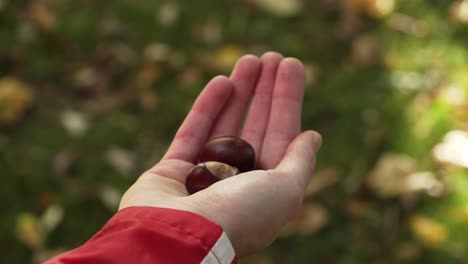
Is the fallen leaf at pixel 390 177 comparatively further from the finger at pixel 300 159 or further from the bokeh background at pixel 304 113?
the finger at pixel 300 159

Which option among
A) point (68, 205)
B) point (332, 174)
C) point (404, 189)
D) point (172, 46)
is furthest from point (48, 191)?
point (404, 189)

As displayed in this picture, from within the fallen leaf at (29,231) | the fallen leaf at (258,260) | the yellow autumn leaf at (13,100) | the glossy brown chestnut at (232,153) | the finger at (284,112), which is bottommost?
the fallen leaf at (258,260)

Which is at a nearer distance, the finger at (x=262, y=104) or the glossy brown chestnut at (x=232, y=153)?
the glossy brown chestnut at (x=232, y=153)

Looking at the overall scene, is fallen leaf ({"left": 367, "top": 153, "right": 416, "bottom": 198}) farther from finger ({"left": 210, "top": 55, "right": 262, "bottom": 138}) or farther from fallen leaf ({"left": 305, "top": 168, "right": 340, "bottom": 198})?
finger ({"left": 210, "top": 55, "right": 262, "bottom": 138})

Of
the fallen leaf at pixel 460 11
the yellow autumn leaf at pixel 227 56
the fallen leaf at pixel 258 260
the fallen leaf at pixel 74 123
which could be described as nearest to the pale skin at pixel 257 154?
the fallen leaf at pixel 258 260

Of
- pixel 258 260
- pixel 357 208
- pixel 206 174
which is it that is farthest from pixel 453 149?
pixel 206 174

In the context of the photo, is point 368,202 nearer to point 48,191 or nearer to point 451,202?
point 451,202
